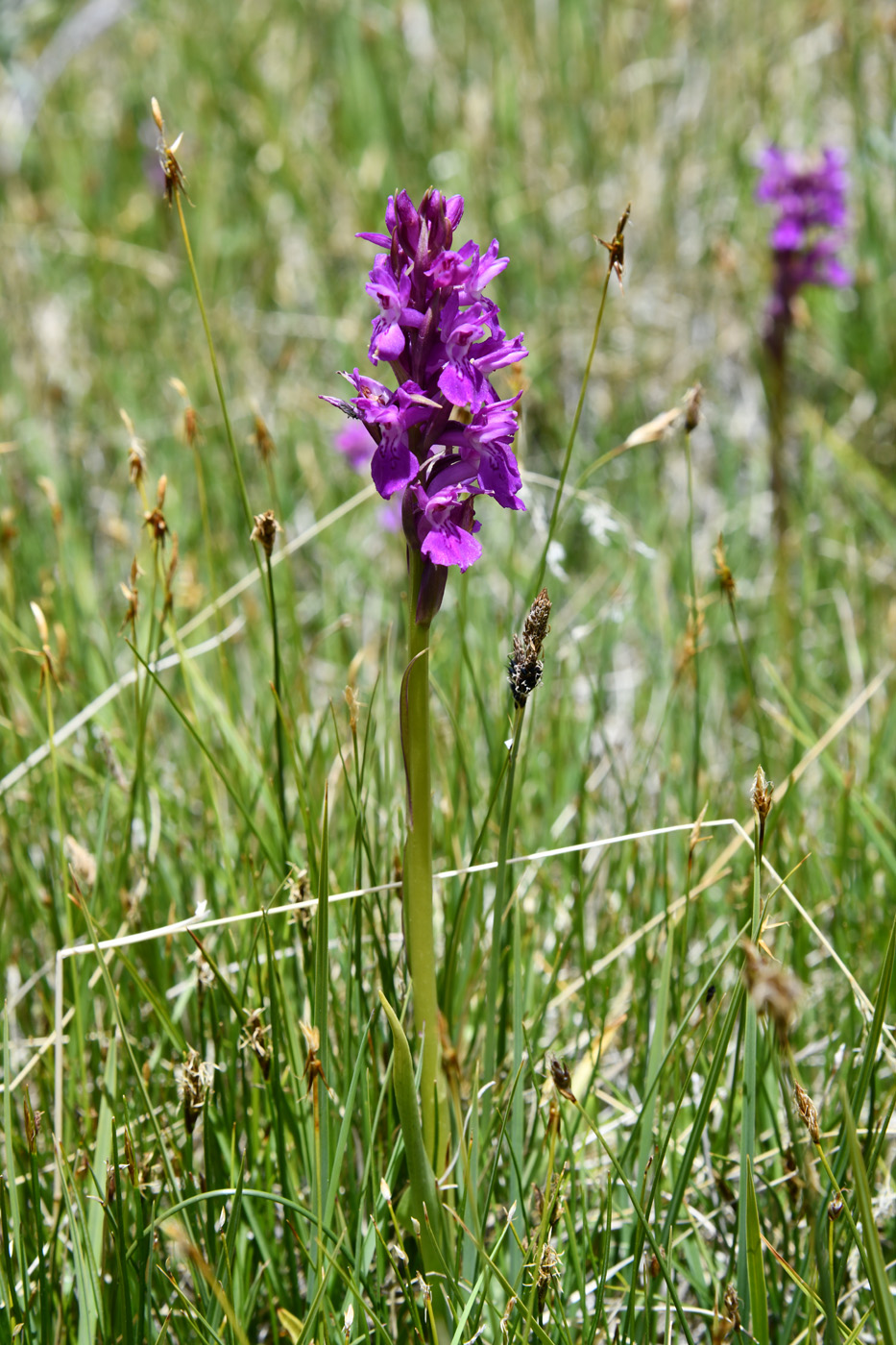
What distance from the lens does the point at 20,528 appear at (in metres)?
3.49

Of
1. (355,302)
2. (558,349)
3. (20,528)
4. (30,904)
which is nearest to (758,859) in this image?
(30,904)

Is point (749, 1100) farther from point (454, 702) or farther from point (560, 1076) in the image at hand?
point (454, 702)

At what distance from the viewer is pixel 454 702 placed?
216 centimetres

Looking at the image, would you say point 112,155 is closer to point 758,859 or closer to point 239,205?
point 239,205

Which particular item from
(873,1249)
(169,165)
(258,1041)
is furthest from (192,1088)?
(169,165)

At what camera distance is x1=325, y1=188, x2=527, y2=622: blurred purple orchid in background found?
1.28 metres

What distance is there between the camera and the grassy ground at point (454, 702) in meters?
1.45

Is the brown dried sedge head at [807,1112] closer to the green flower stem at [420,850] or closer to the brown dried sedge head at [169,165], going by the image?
the green flower stem at [420,850]

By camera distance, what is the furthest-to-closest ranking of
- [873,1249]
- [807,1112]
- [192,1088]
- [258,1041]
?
1. [258,1041]
2. [192,1088]
3. [807,1112]
4. [873,1249]

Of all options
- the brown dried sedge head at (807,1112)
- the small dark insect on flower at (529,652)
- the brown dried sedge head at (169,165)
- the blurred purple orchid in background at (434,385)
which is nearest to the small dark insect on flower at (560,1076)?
the brown dried sedge head at (807,1112)

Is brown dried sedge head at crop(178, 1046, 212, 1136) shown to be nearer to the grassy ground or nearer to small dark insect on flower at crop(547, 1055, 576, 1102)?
the grassy ground

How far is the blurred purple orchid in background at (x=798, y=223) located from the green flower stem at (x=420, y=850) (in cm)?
260

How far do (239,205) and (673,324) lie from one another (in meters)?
2.22

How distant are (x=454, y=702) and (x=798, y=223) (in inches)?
92.6
